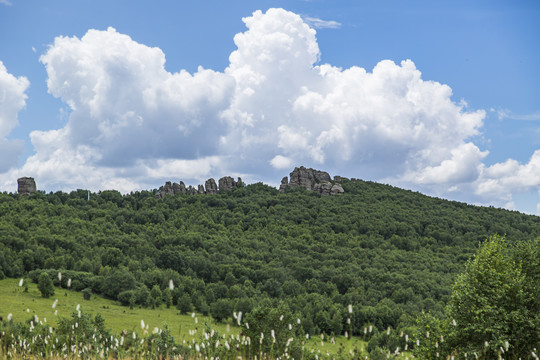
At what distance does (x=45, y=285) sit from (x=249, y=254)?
2487 inches

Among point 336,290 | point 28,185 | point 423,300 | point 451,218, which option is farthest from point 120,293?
point 451,218

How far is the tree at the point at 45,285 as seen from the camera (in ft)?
311

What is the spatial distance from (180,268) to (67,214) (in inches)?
2364

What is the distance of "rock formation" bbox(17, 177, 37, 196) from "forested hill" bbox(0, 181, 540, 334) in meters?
4.22

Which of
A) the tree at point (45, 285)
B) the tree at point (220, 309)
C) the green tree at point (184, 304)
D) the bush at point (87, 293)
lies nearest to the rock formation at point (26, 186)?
the bush at point (87, 293)

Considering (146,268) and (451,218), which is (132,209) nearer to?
(146,268)

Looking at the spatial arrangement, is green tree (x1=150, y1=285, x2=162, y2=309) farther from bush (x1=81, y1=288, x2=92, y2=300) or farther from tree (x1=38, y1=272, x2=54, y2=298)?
tree (x1=38, y1=272, x2=54, y2=298)

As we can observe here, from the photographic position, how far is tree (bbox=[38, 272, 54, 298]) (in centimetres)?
9469

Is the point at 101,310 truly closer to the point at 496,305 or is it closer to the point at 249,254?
the point at 249,254

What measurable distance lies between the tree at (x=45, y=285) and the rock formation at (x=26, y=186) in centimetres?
9970

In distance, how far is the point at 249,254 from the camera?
14375 centimetres

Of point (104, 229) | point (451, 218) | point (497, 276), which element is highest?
point (451, 218)

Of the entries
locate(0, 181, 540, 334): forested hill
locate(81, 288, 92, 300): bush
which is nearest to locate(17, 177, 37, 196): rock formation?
locate(0, 181, 540, 334): forested hill

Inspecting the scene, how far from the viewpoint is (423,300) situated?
10500cm
